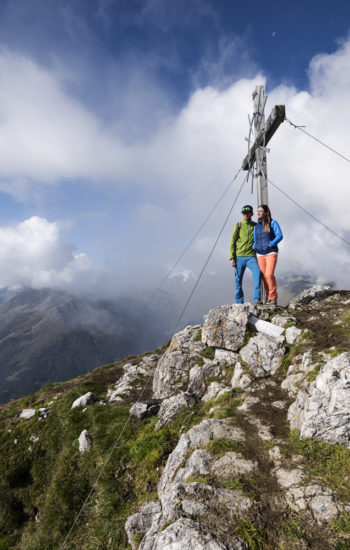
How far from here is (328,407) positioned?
6.05 m

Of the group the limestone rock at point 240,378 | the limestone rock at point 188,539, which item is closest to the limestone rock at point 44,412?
the limestone rock at point 240,378

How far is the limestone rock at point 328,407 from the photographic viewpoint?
573cm

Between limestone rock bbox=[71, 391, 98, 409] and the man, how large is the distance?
9759 millimetres

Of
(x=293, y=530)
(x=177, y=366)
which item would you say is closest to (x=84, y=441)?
(x=177, y=366)

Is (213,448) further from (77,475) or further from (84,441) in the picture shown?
(84,441)

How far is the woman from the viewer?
516 inches

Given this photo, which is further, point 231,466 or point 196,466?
point 196,466

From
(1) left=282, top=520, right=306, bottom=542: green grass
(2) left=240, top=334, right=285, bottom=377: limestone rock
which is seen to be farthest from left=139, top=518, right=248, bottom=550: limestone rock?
(2) left=240, top=334, right=285, bottom=377: limestone rock

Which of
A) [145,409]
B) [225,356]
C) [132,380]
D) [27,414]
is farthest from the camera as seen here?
[27,414]

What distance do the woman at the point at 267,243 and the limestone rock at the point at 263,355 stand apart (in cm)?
352

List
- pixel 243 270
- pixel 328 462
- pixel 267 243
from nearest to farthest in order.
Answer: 1. pixel 328 462
2. pixel 267 243
3. pixel 243 270

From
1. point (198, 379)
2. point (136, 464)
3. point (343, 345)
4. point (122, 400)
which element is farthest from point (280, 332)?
point (122, 400)

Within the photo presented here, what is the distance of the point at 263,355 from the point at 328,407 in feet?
13.7

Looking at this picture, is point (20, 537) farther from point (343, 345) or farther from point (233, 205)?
point (233, 205)
